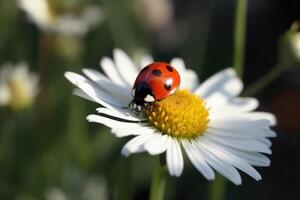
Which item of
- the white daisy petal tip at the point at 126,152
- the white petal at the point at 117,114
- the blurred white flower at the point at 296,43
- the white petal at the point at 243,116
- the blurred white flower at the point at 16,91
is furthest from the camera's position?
the blurred white flower at the point at 16,91

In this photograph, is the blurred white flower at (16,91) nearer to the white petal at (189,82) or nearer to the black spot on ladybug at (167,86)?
the white petal at (189,82)

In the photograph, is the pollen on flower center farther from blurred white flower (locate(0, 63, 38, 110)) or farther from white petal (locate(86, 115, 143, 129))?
blurred white flower (locate(0, 63, 38, 110))

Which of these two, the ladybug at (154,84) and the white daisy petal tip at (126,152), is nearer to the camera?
the white daisy petal tip at (126,152)

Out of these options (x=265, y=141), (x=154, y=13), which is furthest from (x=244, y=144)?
(x=154, y=13)

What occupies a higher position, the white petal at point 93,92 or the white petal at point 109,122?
the white petal at point 93,92

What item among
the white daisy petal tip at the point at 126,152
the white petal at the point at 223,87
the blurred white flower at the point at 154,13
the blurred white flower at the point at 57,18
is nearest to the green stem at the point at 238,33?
the white petal at the point at 223,87

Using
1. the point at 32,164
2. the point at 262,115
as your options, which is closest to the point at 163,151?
the point at 262,115

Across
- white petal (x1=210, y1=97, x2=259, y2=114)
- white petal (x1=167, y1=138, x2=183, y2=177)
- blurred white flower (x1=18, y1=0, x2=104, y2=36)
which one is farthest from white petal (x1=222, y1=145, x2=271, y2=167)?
blurred white flower (x1=18, y1=0, x2=104, y2=36)
